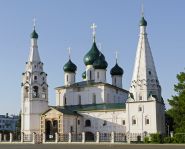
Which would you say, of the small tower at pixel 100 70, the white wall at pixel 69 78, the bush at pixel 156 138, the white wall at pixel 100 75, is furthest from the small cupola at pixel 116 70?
the bush at pixel 156 138

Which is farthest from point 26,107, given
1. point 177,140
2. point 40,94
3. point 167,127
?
point 177,140

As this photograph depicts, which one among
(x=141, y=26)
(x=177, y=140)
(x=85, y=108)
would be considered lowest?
(x=177, y=140)

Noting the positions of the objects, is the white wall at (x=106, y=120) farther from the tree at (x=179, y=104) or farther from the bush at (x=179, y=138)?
the bush at (x=179, y=138)

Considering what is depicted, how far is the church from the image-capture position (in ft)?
159

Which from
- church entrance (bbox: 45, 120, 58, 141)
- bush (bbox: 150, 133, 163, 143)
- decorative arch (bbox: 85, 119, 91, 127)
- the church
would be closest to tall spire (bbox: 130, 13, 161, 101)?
the church

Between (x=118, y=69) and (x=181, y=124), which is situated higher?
(x=118, y=69)

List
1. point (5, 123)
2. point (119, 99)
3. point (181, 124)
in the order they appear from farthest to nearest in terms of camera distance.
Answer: point (5, 123)
point (119, 99)
point (181, 124)

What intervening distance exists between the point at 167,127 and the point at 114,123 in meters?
6.78

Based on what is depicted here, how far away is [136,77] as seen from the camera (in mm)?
49344

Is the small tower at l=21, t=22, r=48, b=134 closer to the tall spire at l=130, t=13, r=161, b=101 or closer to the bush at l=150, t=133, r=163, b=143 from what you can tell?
the tall spire at l=130, t=13, r=161, b=101

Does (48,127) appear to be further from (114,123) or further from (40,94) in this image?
(114,123)

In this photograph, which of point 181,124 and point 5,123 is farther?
point 5,123

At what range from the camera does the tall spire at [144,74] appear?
48750 millimetres

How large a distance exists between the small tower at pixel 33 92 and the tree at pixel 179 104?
18.2 m
